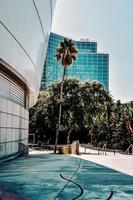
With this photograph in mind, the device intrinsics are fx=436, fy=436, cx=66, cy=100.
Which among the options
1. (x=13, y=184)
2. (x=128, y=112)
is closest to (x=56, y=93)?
(x=128, y=112)

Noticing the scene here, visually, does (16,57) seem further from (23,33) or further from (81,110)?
(81,110)

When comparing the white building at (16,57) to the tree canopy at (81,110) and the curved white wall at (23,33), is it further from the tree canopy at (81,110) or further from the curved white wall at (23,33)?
the tree canopy at (81,110)

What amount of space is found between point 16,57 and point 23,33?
4.26 feet

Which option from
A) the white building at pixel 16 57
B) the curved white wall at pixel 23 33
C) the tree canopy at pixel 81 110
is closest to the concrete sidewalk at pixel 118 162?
the white building at pixel 16 57

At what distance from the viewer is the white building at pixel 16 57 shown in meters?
18.6

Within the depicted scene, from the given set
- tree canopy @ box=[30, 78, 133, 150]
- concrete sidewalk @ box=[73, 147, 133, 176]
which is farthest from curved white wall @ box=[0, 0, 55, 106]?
tree canopy @ box=[30, 78, 133, 150]

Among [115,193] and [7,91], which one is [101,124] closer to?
[7,91]

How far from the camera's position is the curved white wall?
58.5 feet

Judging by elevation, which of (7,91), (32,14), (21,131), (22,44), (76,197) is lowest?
(76,197)

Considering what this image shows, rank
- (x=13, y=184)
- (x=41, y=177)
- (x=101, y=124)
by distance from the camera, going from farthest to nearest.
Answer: (x=101, y=124)
(x=41, y=177)
(x=13, y=184)

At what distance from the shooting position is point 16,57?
73.2ft

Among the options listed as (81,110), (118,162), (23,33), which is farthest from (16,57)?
(81,110)

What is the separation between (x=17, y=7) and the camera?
60.3 ft

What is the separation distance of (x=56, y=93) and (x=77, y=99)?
13.9ft
